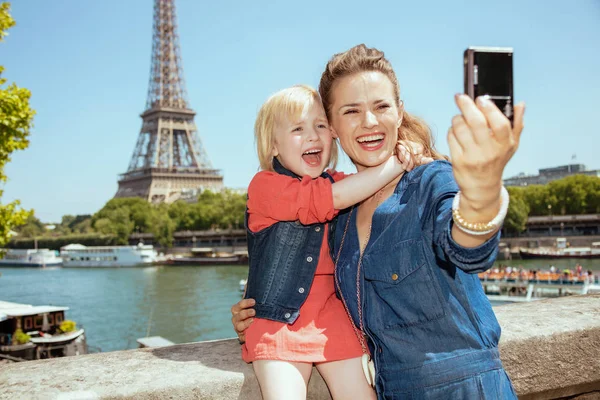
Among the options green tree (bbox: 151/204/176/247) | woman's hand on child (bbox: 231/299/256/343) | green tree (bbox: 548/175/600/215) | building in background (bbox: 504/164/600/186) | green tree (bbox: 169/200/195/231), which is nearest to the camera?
woman's hand on child (bbox: 231/299/256/343)

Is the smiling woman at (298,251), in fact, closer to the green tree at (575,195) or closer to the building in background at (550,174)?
the green tree at (575,195)

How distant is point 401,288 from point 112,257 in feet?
144

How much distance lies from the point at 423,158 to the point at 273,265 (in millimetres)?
545

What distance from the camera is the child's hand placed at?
1512 mm

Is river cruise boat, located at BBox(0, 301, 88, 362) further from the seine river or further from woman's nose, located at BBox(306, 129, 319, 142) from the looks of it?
woman's nose, located at BBox(306, 129, 319, 142)

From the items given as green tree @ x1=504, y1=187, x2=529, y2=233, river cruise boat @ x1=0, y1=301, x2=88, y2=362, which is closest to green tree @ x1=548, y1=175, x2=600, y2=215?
green tree @ x1=504, y1=187, x2=529, y2=233

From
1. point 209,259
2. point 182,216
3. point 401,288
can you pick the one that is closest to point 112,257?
point 209,259

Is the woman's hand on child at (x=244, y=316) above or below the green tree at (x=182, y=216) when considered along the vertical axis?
below

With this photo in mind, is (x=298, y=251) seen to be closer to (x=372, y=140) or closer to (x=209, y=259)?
(x=372, y=140)

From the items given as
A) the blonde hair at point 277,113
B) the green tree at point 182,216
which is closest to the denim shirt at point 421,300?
the blonde hair at point 277,113

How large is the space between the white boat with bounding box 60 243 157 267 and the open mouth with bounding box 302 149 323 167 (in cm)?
4187

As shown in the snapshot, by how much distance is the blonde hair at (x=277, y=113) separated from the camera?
72.3 inches

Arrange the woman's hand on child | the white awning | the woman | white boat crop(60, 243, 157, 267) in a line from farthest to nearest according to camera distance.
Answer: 1. white boat crop(60, 243, 157, 267)
2. the white awning
3. the woman's hand on child
4. the woman

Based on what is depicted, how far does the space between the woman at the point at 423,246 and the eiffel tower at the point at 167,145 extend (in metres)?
58.4
